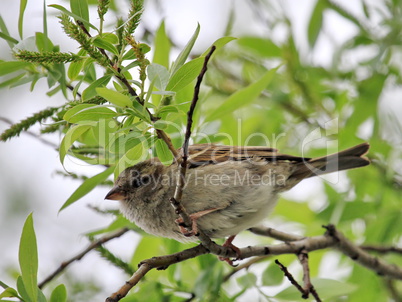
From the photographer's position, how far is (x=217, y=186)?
3.46 meters

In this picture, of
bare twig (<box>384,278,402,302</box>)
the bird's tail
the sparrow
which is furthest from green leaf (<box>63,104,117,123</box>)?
bare twig (<box>384,278,402,302</box>)

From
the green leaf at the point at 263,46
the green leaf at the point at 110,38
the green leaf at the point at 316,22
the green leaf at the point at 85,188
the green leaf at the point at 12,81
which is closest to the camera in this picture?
the green leaf at the point at 110,38

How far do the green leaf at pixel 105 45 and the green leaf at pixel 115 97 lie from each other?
20 cm

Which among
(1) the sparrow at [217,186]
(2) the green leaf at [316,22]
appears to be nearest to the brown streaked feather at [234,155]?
(1) the sparrow at [217,186]

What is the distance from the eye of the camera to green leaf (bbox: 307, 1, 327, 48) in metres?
4.34

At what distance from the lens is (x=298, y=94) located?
4422mm

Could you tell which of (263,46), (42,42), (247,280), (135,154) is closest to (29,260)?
(135,154)

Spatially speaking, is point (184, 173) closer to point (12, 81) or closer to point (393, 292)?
point (12, 81)

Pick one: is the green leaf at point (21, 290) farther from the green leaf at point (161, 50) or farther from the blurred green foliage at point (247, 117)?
the green leaf at point (161, 50)

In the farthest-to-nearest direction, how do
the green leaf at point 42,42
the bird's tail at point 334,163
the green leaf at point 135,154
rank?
the bird's tail at point 334,163, the green leaf at point 42,42, the green leaf at point 135,154

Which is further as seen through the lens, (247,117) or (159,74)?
(247,117)

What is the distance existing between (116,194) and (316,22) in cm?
215

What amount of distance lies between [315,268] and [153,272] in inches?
60.6

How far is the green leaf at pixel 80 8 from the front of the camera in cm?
219
